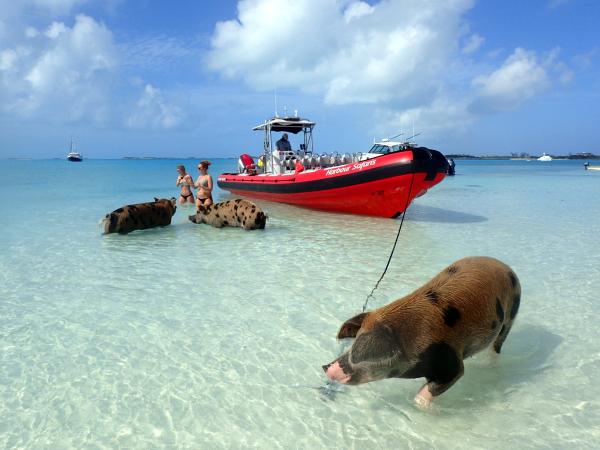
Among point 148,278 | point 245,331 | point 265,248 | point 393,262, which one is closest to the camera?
point 245,331

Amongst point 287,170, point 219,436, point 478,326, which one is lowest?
point 219,436

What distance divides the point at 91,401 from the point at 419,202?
15.7 meters

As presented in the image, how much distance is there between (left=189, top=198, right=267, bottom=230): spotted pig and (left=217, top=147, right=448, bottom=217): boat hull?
2930mm

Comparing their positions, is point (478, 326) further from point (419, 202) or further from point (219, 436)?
point (419, 202)

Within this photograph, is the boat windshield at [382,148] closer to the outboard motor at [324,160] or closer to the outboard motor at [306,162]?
the outboard motor at [324,160]

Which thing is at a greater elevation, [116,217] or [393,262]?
[116,217]

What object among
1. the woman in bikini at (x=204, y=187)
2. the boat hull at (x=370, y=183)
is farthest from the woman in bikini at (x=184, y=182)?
the boat hull at (x=370, y=183)

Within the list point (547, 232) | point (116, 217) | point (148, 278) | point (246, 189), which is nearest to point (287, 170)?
point (246, 189)

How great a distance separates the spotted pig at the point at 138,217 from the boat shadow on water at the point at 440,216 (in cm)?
673

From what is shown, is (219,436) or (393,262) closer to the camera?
(219,436)

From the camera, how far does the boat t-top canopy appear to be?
1623cm

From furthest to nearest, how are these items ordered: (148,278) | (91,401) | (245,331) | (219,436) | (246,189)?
(246,189) < (148,278) < (245,331) < (91,401) < (219,436)

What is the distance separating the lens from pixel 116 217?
30.2ft

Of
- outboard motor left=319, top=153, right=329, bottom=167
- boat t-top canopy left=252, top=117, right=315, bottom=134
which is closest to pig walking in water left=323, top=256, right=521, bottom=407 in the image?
outboard motor left=319, top=153, right=329, bottom=167
